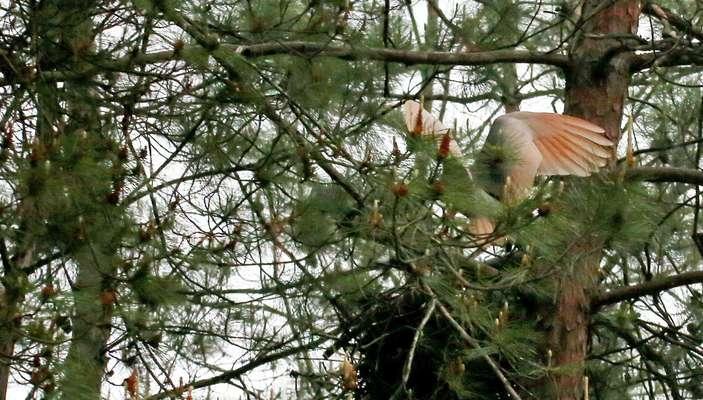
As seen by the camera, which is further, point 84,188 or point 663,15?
point 663,15

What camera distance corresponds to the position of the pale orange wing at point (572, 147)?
18.7 ft

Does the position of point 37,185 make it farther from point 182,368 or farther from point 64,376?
point 182,368

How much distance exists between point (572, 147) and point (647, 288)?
63cm

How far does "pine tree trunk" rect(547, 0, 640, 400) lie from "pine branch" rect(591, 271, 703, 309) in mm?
57

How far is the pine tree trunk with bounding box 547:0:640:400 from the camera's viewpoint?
5.54 m

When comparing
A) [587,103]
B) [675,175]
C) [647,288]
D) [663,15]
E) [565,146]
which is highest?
[663,15]

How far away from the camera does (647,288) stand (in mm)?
5535

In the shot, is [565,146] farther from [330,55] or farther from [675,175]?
[330,55]

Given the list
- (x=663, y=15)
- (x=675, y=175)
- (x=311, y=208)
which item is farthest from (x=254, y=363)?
(x=663, y=15)

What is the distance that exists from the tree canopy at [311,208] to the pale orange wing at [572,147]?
0.51ft

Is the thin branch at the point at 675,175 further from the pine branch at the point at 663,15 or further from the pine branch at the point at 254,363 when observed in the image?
the pine branch at the point at 254,363

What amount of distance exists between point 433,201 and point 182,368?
2.70 metres

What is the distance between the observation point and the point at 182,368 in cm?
629

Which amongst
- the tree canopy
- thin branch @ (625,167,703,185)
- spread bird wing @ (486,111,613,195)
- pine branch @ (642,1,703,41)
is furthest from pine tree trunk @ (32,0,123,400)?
pine branch @ (642,1,703,41)
